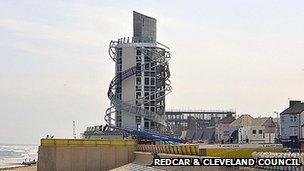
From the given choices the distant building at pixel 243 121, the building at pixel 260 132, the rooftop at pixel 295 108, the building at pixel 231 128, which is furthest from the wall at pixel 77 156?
the distant building at pixel 243 121

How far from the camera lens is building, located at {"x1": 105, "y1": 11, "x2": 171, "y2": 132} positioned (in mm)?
115188

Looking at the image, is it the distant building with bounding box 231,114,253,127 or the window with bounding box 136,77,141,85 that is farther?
the distant building with bounding box 231,114,253,127

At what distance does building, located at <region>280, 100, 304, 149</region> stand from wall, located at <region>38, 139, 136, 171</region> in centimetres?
3284

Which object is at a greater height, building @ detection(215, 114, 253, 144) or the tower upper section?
the tower upper section

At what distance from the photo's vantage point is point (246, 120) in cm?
13288

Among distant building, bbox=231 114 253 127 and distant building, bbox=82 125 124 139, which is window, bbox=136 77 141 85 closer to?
distant building, bbox=82 125 124 139

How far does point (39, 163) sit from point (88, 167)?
193 inches

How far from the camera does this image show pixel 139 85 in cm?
11631

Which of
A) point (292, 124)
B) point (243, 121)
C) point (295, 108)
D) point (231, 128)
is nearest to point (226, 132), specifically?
point (231, 128)

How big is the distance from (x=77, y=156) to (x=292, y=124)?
41006mm

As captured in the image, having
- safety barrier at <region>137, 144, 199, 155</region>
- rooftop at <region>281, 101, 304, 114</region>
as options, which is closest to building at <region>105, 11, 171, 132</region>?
rooftop at <region>281, 101, 304, 114</region>

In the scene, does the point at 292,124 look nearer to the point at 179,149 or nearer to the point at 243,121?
the point at 179,149

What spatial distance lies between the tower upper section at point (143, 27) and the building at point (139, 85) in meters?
2.18

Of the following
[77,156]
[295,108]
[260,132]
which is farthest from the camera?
[260,132]
